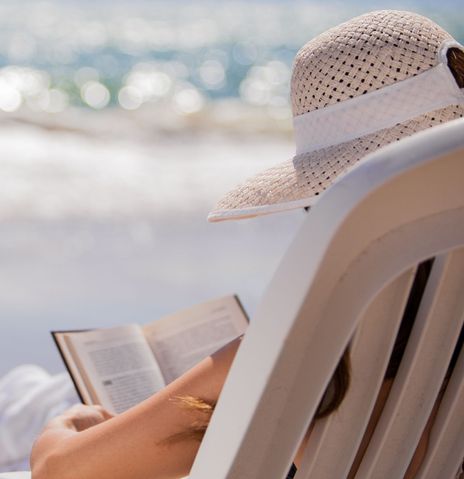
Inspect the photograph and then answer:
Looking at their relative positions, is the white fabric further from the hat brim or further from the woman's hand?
the hat brim

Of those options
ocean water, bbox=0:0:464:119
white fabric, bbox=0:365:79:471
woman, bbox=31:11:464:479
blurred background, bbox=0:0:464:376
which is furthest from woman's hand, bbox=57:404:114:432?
ocean water, bbox=0:0:464:119

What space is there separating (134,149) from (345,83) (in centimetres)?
678

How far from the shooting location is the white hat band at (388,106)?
1.00 m

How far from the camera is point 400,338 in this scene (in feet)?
2.62

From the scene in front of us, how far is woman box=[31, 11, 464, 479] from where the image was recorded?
0.91m

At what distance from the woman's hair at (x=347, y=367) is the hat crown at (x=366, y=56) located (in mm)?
31

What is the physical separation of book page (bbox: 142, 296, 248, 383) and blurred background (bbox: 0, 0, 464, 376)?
1.63 metres

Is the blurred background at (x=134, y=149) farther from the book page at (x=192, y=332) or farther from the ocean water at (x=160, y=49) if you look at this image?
the book page at (x=192, y=332)

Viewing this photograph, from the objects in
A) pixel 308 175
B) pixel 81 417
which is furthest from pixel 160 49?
pixel 308 175

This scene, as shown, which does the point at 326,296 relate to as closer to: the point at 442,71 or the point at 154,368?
the point at 442,71

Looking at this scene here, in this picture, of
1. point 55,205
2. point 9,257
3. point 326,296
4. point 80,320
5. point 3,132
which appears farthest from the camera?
point 3,132

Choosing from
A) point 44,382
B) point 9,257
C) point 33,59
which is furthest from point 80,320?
point 33,59

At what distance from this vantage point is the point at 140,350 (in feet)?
5.16

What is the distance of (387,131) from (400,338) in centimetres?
28
